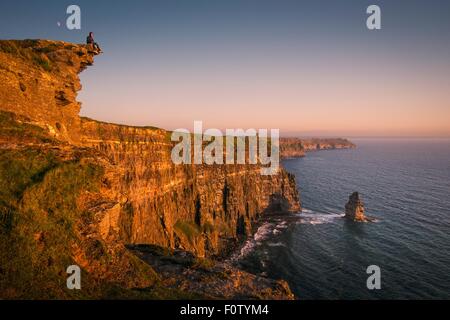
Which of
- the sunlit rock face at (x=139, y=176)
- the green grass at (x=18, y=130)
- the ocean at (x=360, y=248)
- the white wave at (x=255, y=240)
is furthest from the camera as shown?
the white wave at (x=255, y=240)

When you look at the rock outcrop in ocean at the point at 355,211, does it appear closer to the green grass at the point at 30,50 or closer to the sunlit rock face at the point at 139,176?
the sunlit rock face at the point at 139,176

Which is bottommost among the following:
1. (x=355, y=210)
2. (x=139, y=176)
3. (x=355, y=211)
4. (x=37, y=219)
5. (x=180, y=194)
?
(x=355, y=211)

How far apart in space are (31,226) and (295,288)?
52281 millimetres

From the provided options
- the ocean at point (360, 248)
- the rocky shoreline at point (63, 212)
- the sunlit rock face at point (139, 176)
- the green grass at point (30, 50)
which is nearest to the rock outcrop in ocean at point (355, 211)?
the ocean at point (360, 248)

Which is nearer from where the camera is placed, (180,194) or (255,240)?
(180,194)

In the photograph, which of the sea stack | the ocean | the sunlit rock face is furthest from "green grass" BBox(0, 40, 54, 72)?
→ the sea stack

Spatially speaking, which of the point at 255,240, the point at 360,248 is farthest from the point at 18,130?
the point at 360,248

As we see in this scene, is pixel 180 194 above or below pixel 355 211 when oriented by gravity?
above

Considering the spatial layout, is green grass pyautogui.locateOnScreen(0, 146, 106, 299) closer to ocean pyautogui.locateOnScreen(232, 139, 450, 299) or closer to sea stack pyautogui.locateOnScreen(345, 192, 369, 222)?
ocean pyautogui.locateOnScreen(232, 139, 450, 299)

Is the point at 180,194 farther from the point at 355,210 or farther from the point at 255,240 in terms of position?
the point at 355,210

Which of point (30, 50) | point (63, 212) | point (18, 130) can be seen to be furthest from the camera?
point (30, 50)

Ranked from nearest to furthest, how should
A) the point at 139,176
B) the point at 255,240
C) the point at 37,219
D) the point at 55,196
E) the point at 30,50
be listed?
the point at 37,219 < the point at 55,196 < the point at 30,50 < the point at 139,176 < the point at 255,240
